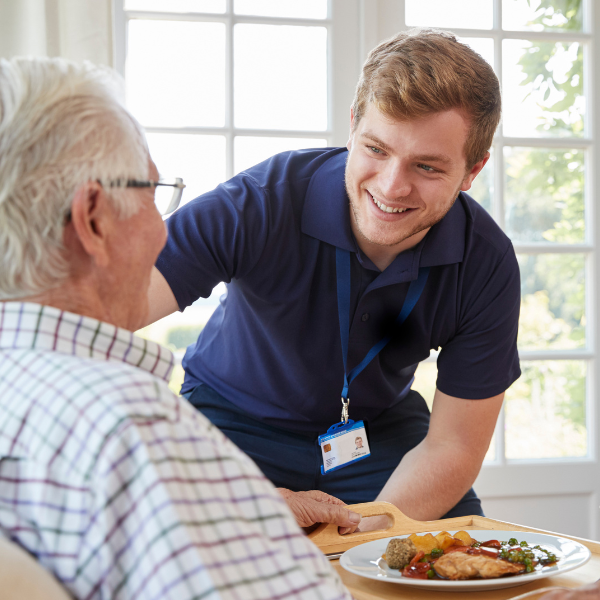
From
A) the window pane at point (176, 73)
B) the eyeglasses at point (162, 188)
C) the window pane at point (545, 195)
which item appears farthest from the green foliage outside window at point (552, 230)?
the eyeglasses at point (162, 188)

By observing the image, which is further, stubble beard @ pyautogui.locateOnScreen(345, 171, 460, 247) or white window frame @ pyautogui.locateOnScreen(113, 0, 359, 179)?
white window frame @ pyautogui.locateOnScreen(113, 0, 359, 179)

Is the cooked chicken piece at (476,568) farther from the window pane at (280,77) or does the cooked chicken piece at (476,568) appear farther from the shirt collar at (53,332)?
the window pane at (280,77)

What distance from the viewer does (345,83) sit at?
2469mm

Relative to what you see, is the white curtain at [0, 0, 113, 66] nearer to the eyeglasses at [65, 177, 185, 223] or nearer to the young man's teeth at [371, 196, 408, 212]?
the young man's teeth at [371, 196, 408, 212]

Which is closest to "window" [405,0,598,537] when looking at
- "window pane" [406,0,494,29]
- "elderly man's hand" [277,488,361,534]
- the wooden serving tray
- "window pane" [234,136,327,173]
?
"window pane" [406,0,494,29]

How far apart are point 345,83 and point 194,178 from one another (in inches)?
25.8

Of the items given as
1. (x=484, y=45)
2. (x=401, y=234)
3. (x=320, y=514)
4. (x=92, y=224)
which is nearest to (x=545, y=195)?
(x=484, y=45)

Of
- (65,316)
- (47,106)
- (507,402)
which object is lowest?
(507,402)

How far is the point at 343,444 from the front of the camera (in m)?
1.54

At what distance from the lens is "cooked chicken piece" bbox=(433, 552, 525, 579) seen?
0.87m

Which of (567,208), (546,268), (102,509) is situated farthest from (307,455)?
(567,208)

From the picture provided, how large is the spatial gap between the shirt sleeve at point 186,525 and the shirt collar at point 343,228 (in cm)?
93

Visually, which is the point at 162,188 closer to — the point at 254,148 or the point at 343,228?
the point at 343,228

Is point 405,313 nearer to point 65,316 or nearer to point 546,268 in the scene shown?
point 65,316
